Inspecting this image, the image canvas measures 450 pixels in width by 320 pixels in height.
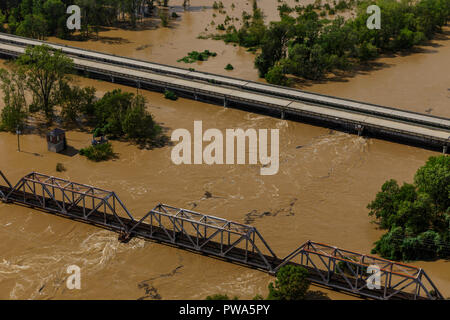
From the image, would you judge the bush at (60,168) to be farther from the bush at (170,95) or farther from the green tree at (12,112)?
the bush at (170,95)

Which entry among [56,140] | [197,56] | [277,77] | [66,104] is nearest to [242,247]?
[56,140]

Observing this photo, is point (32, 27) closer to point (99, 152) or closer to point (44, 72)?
point (44, 72)

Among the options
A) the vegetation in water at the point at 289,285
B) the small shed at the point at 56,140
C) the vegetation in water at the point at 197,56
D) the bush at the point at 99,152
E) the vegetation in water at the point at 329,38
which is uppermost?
the vegetation in water at the point at 329,38

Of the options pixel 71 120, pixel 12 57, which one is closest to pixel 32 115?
pixel 71 120

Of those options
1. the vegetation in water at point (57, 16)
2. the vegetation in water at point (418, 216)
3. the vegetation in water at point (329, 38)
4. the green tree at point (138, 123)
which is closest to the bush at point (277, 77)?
the vegetation in water at point (329, 38)

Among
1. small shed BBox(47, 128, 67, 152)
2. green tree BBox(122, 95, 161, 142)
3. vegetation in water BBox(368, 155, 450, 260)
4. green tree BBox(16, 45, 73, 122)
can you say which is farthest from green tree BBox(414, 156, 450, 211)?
green tree BBox(16, 45, 73, 122)
